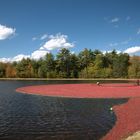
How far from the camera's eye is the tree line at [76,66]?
156 m

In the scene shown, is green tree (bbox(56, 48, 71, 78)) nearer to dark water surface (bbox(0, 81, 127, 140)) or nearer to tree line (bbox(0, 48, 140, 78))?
tree line (bbox(0, 48, 140, 78))

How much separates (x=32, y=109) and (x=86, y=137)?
51.1 ft

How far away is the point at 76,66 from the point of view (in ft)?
547

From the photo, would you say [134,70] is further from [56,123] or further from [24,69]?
[56,123]

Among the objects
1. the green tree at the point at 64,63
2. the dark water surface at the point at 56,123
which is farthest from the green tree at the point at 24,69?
the dark water surface at the point at 56,123

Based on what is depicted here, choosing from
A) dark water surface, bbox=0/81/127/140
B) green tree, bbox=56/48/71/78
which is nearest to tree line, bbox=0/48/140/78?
green tree, bbox=56/48/71/78

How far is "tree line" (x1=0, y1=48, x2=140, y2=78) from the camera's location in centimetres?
15625

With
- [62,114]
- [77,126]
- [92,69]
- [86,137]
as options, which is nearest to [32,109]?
[62,114]

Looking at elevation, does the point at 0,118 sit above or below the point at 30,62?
below

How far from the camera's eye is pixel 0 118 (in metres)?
30.3

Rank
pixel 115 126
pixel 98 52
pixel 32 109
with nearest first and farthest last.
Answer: pixel 115 126, pixel 32 109, pixel 98 52

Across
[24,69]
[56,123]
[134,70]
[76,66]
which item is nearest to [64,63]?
[76,66]

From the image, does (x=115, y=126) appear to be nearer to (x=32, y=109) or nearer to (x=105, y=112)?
(x=105, y=112)

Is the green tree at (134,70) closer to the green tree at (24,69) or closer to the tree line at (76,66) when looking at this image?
the tree line at (76,66)
